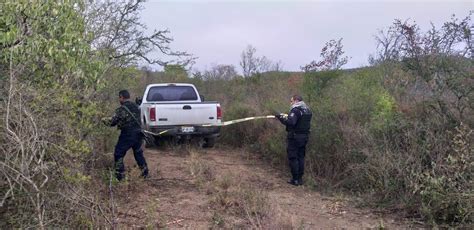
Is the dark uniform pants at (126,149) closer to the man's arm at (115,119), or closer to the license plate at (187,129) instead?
the man's arm at (115,119)

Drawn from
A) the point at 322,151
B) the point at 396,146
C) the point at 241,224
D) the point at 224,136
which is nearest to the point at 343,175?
the point at 322,151

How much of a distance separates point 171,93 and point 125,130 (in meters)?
4.82

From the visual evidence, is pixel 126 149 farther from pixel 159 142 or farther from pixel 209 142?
pixel 209 142

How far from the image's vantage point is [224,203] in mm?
7004

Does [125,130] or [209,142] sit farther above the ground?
[125,130]

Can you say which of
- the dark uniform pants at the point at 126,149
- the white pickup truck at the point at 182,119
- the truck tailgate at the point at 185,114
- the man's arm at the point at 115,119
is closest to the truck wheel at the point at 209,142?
the white pickup truck at the point at 182,119

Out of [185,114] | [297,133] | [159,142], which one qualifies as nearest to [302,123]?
[297,133]

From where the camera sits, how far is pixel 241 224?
6227 mm

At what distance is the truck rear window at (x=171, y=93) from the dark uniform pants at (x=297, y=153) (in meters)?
4.71

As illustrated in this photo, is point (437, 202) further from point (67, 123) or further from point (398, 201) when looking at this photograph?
point (67, 123)

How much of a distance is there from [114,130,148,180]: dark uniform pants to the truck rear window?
432 centimetres

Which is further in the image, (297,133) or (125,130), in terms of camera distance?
(297,133)

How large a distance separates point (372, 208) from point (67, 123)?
456 cm

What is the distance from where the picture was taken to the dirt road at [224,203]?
6285 mm
